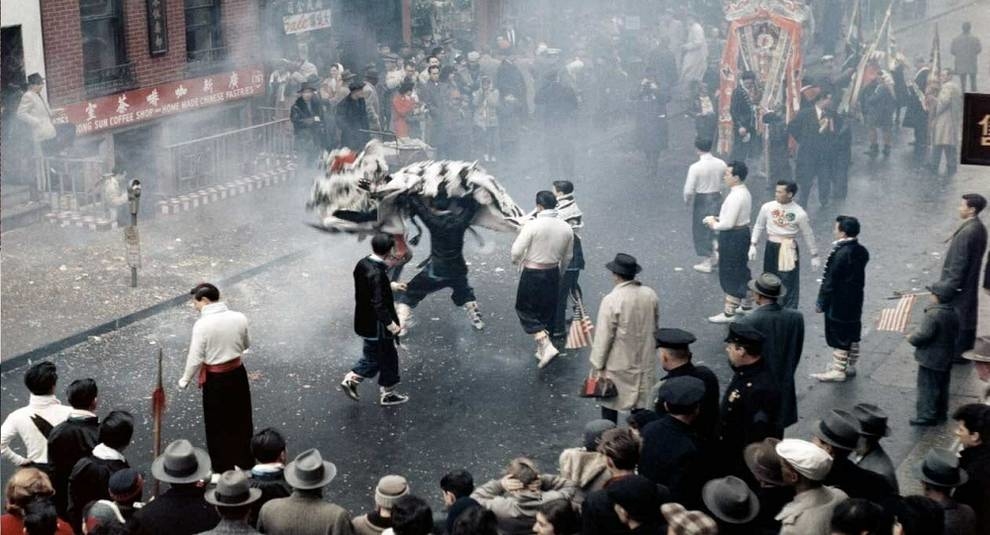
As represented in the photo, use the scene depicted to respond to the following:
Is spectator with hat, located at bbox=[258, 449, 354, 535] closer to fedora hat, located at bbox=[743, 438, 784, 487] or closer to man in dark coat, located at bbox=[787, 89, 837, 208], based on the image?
fedora hat, located at bbox=[743, 438, 784, 487]

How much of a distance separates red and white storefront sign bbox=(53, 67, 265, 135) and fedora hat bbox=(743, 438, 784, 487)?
1178cm

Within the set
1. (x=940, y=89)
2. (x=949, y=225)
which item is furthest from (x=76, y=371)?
(x=940, y=89)

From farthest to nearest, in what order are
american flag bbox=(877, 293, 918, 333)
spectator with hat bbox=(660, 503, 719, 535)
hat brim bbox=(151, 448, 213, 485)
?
american flag bbox=(877, 293, 918, 333), hat brim bbox=(151, 448, 213, 485), spectator with hat bbox=(660, 503, 719, 535)

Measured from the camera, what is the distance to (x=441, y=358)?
11.3 metres

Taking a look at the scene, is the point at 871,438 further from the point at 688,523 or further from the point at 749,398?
the point at 688,523

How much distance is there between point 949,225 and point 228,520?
1239 centimetres

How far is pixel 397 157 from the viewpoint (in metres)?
15.5

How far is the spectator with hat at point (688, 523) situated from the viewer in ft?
17.8

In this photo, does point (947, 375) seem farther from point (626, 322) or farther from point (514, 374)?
point (514, 374)

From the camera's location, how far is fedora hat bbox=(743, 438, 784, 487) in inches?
253

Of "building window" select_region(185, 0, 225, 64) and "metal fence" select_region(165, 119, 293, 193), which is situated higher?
"building window" select_region(185, 0, 225, 64)

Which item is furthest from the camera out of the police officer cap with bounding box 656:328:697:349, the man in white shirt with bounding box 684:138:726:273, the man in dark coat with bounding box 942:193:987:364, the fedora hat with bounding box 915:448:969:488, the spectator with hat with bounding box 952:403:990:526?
the man in white shirt with bounding box 684:138:726:273

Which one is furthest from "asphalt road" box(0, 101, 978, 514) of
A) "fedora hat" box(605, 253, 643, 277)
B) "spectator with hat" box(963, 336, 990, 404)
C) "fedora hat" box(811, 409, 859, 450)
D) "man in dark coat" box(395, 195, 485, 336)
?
"fedora hat" box(811, 409, 859, 450)

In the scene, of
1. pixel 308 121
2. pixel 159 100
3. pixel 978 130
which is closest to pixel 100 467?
pixel 978 130
